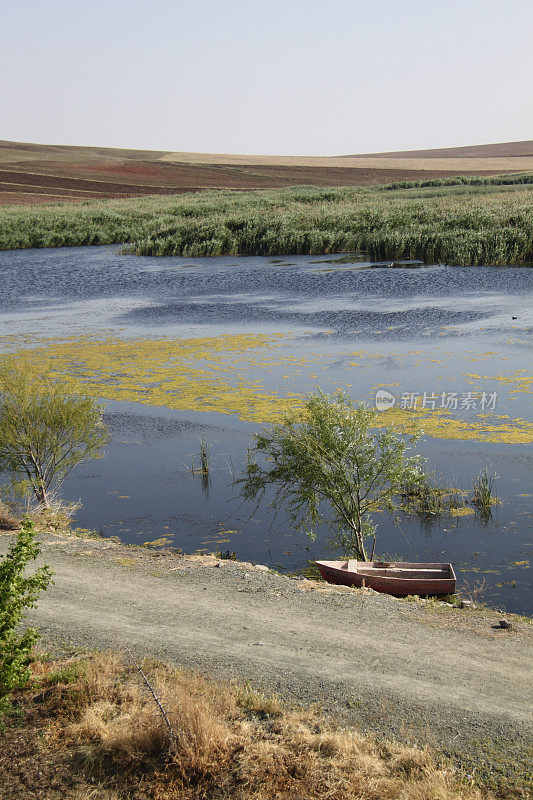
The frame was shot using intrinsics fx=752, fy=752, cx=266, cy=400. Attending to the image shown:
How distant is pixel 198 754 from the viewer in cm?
565

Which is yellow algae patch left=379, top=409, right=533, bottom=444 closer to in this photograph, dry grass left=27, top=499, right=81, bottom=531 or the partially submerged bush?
dry grass left=27, top=499, right=81, bottom=531

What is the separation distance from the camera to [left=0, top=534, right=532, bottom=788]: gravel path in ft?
20.7

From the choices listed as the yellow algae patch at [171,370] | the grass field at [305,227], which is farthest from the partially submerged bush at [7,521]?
the grass field at [305,227]

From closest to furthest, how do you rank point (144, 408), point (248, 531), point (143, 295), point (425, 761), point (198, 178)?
point (425, 761)
point (248, 531)
point (144, 408)
point (143, 295)
point (198, 178)

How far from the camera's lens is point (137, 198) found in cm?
7706

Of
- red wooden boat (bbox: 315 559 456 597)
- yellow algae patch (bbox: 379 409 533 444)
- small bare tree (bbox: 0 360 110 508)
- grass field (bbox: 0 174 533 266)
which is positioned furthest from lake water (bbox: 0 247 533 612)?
grass field (bbox: 0 174 533 266)

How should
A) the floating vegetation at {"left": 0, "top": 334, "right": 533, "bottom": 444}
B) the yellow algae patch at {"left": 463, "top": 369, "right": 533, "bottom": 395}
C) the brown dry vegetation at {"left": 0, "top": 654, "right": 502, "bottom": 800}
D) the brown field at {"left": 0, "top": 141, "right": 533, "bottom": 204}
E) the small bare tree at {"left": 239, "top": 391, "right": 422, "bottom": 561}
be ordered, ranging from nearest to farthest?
the brown dry vegetation at {"left": 0, "top": 654, "right": 502, "bottom": 800}
the small bare tree at {"left": 239, "top": 391, "right": 422, "bottom": 561}
the floating vegetation at {"left": 0, "top": 334, "right": 533, "bottom": 444}
the yellow algae patch at {"left": 463, "top": 369, "right": 533, "bottom": 395}
the brown field at {"left": 0, "top": 141, "right": 533, "bottom": 204}

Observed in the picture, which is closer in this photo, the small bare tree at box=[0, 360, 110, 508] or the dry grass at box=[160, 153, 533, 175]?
the small bare tree at box=[0, 360, 110, 508]

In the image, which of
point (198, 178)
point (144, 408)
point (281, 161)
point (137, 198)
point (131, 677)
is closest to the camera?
point (131, 677)

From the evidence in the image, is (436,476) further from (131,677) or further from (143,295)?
(143,295)

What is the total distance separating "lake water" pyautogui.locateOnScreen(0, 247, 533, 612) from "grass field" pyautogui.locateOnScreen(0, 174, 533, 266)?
11.5ft

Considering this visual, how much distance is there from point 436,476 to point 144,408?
7.74 meters

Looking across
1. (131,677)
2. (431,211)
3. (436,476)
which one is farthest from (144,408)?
(431,211)

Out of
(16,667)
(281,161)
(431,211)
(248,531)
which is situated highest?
(281,161)
